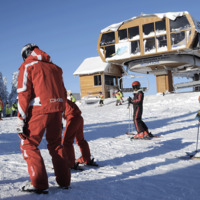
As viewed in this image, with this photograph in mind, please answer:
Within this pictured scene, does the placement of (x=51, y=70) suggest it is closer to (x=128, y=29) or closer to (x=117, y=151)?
(x=117, y=151)

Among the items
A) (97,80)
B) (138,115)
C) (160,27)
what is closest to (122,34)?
(160,27)

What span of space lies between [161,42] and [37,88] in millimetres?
26428

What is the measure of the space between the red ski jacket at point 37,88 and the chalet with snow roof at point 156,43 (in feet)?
83.5

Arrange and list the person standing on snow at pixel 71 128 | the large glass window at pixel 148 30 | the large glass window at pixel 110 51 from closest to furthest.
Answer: the person standing on snow at pixel 71 128
the large glass window at pixel 148 30
the large glass window at pixel 110 51

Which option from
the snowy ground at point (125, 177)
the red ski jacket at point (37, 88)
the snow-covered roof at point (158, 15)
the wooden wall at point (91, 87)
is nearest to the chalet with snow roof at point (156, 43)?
the snow-covered roof at point (158, 15)

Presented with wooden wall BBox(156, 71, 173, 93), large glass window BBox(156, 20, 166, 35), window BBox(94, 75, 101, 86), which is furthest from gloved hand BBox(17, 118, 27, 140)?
window BBox(94, 75, 101, 86)

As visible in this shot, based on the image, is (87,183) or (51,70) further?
(87,183)

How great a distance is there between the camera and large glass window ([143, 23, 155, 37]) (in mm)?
27531

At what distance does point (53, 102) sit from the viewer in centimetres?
275

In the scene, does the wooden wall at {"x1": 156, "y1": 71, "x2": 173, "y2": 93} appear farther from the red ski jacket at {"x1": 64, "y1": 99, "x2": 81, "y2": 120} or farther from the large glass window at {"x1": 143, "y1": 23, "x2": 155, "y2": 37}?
the red ski jacket at {"x1": 64, "y1": 99, "x2": 81, "y2": 120}

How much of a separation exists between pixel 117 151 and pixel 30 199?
10.7ft

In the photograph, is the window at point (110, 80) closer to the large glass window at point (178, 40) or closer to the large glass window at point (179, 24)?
the large glass window at point (178, 40)

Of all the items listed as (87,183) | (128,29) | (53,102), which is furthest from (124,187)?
(128,29)

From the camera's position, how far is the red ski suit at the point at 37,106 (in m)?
2.65
